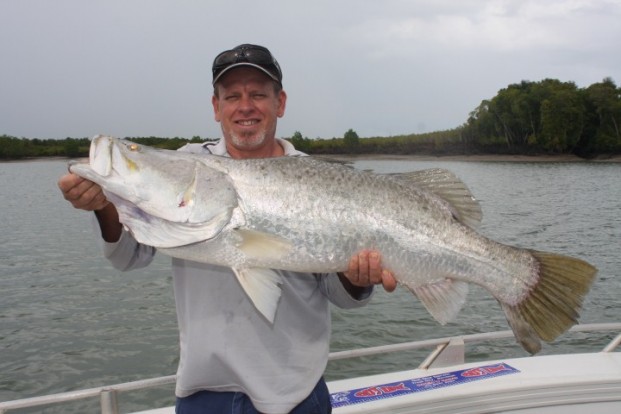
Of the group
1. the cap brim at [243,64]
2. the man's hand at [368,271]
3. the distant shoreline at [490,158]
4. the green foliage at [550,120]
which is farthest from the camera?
the distant shoreline at [490,158]

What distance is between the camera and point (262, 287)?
8.54ft

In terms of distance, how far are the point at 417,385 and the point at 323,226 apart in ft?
6.43

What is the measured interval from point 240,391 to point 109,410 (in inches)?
54.2

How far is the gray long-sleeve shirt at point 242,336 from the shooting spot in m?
2.67

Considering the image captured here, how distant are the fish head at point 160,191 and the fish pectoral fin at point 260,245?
0.14m

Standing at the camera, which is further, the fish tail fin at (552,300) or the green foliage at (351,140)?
the green foliage at (351,140)

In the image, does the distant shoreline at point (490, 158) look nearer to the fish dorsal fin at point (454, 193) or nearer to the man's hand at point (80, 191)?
the fish dorsal fin at point (454, 193)

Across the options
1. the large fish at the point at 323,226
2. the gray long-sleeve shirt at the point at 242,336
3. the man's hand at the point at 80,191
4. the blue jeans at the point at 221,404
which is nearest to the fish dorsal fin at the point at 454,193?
the large fish at the point at 323,226

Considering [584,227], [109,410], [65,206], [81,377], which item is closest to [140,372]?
[81,377]

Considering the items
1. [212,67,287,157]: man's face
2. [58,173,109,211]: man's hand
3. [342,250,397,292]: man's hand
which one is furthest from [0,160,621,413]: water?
[58,173,109,211]: man's hand

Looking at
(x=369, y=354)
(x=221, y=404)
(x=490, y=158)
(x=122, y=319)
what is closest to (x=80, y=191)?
(x=221, y=404)

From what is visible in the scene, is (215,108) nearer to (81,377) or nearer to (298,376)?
Answer: (298,376)

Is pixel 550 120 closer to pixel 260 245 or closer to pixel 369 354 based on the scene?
pixel 369 354

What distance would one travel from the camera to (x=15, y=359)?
9328mm
